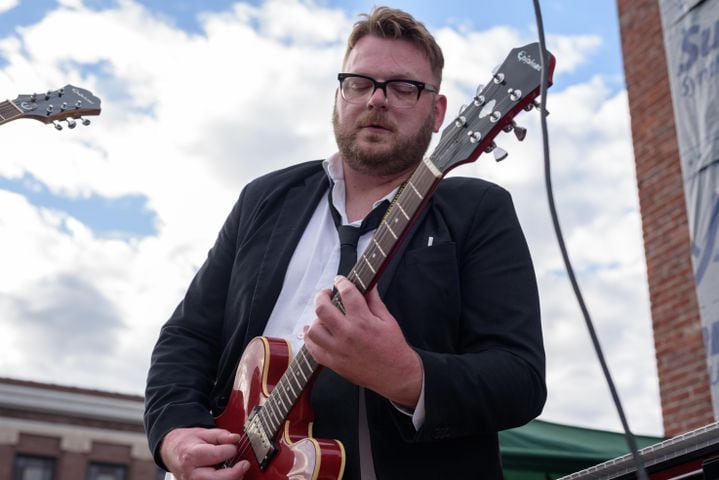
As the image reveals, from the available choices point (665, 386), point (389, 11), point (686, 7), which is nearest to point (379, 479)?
point (389, 11)

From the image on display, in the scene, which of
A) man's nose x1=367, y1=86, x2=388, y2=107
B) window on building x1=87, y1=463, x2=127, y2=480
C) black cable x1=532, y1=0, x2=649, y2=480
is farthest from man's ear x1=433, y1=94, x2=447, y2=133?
window on building x1=87, y1=463, x2=127, y2=480

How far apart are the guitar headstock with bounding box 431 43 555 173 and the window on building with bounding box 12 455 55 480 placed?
28.3 metres

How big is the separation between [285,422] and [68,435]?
27413mm

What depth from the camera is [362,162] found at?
2805mm

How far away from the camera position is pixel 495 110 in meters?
2.15

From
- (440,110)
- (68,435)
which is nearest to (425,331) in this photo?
(440,110)

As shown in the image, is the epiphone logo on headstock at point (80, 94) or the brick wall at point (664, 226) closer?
the brick wall at point (664, 226)

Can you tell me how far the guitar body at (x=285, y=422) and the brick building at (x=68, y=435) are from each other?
2656 centimetres

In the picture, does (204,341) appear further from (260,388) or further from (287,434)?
(287,434)

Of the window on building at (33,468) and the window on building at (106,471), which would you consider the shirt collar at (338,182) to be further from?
the window on building at (106,471)

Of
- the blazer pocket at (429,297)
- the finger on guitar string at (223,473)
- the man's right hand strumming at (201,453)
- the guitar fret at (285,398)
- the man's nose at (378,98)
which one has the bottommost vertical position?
the finger on guitar string at (223,473)

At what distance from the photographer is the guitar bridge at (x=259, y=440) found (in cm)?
238

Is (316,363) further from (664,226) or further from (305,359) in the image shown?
(664,226)

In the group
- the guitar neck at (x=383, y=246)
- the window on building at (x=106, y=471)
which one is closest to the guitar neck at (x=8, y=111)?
the guitar neck at (x=383, y=246)
